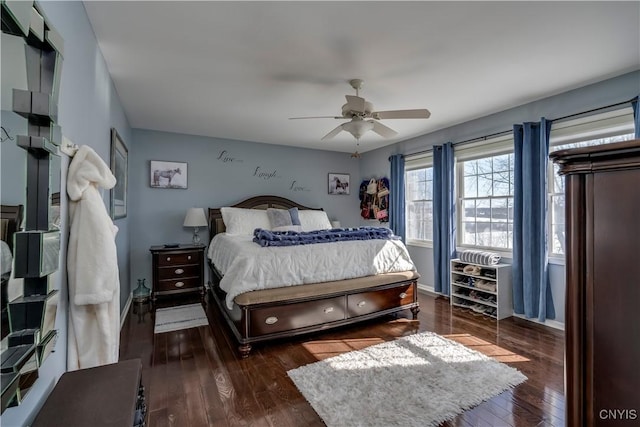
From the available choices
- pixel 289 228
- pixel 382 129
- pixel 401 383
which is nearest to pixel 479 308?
pixel 401 383

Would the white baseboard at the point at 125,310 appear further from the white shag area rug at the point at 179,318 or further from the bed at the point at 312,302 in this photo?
the bed at the point at 312,302

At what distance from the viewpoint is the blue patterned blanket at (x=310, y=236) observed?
299cm

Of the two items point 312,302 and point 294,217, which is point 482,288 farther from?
point 294,217

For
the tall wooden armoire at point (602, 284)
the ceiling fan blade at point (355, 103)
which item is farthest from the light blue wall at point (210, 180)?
the tall wooden armoire at point (602, 284)

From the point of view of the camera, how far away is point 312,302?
286cm

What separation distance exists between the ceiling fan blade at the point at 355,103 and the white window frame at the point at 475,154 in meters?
2.06

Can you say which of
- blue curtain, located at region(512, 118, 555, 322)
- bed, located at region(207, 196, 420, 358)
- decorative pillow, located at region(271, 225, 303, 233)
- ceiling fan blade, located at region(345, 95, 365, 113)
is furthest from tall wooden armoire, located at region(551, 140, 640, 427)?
decorative pillow, located at region(271, 225, 303, 233)

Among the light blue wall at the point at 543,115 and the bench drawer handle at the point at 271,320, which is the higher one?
the light blue wall at the point at 543,115

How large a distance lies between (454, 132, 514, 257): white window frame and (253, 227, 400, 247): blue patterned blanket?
49.1 inches

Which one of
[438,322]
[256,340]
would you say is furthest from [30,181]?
[438,322]

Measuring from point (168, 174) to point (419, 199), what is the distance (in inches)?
157

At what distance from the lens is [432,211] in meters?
4.65

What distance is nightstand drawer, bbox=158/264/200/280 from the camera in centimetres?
410

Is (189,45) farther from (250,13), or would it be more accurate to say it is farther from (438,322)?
(438,322)
